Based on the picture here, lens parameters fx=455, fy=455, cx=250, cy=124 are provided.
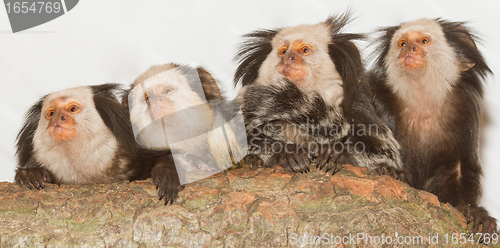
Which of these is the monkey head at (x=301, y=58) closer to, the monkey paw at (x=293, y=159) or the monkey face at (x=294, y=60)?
the monkey face at (x=294, y=60)

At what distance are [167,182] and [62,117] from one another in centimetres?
58

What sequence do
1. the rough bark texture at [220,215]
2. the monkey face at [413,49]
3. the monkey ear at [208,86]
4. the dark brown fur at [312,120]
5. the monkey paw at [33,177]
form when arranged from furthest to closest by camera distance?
the monkey face at [413,49] < the monkey ear at [208,86] < the dark brown fur at [312,120] < the monkey paw at [33,177] < the rough bark texture at [220,215]

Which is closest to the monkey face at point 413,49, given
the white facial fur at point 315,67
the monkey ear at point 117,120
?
the white facial fur at point 315,67

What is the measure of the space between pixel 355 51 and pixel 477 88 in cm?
79

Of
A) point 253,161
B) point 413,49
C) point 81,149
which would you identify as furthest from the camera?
point 413,49

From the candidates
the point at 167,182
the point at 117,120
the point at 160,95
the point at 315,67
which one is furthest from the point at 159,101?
the point at 315,67

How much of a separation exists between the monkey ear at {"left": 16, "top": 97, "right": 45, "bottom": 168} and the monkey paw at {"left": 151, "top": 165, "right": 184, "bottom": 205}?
2.27 ft

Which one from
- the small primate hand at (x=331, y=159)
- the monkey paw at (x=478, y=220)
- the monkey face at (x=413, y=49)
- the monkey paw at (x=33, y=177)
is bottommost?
the monkey paw at (x=478, y=220)

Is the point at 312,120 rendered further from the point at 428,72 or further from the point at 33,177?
the point at 33,177

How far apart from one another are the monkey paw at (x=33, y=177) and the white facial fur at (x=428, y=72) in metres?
1.92

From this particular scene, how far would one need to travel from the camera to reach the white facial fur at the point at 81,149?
2146mm

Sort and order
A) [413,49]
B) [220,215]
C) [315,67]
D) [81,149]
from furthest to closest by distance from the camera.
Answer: [413,49]
[315,67]
[81,149]
[220,215]

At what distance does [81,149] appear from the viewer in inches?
84.8

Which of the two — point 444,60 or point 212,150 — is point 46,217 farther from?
point 444,60
